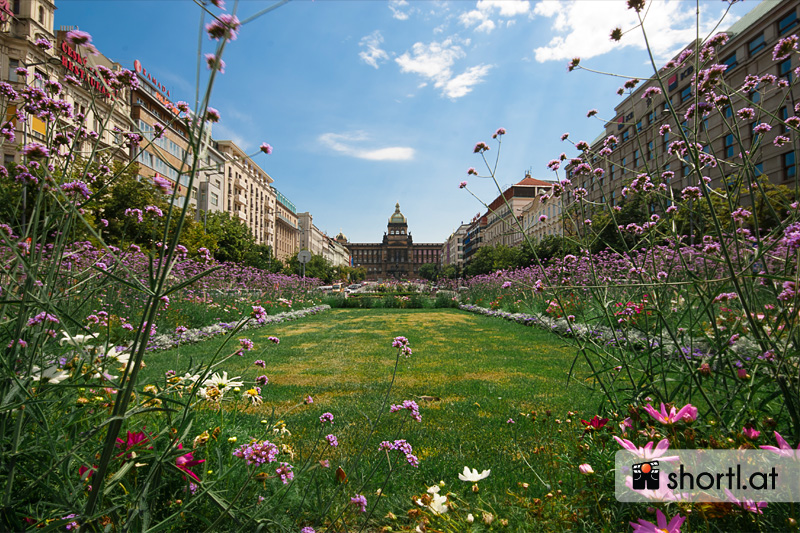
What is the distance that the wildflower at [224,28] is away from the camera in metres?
0.88

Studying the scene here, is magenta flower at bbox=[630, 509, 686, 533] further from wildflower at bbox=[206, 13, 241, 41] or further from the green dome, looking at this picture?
the green dome

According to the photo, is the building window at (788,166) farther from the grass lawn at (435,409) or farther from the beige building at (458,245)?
the beige building at (458,245)

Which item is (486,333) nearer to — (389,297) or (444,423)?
(444,423)

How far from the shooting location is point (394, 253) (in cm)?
13838

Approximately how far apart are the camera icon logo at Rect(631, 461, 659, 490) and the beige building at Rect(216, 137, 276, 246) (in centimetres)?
4461

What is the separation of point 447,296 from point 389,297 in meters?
2.87

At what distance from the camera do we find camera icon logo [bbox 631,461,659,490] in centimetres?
119

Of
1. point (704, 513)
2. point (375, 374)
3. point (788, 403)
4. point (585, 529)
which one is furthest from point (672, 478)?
point (375, 374)

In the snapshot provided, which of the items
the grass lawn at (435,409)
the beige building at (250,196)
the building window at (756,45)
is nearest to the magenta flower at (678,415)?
the grass lawn at (435,409)

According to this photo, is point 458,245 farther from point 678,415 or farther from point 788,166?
point 678,415

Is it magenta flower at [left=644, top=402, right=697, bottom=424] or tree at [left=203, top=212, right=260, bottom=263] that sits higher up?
tree at [left=203, top=212, right=260, bottom=263]

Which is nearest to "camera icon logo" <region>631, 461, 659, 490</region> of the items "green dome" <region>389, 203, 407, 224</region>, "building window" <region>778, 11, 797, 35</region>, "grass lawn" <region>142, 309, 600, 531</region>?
"grass lawn" <region>142, 309, 600, 531</region>

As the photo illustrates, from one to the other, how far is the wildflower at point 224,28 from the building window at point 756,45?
29967 millimetres

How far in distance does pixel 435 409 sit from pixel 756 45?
29765 millimetres
